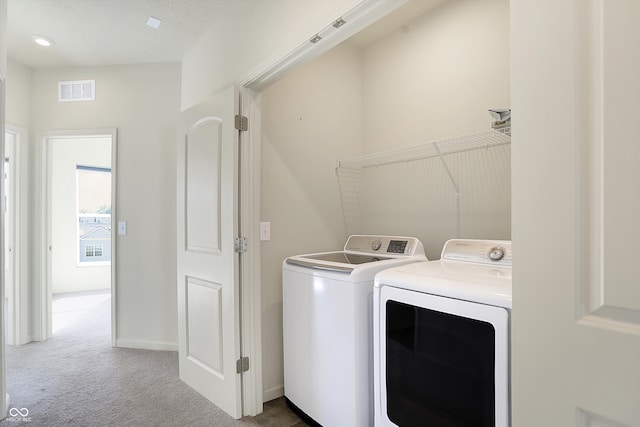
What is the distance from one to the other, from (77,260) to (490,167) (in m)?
6.09

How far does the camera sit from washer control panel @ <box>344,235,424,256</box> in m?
2.03

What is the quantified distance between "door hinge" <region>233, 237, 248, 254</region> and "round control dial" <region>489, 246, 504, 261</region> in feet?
4.39

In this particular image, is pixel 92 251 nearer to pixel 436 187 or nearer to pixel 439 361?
pixel 436 187

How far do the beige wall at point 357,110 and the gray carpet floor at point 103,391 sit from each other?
0.49 m

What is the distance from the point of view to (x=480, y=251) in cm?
168

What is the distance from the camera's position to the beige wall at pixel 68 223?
5.21 m

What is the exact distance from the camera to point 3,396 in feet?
6.36

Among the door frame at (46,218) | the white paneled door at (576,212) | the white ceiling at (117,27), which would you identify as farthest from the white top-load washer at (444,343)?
the door frame at (46,218)

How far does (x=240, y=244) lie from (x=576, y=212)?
1691mm

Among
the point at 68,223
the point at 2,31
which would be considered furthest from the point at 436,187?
the point at 68,223

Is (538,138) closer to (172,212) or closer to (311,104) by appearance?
(311,104)

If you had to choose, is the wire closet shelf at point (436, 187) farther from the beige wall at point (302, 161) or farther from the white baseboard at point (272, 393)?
the white baseboard at point (272, 393)

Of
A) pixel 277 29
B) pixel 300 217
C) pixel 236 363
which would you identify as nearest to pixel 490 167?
pixel 300 217

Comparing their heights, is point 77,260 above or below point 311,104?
below
